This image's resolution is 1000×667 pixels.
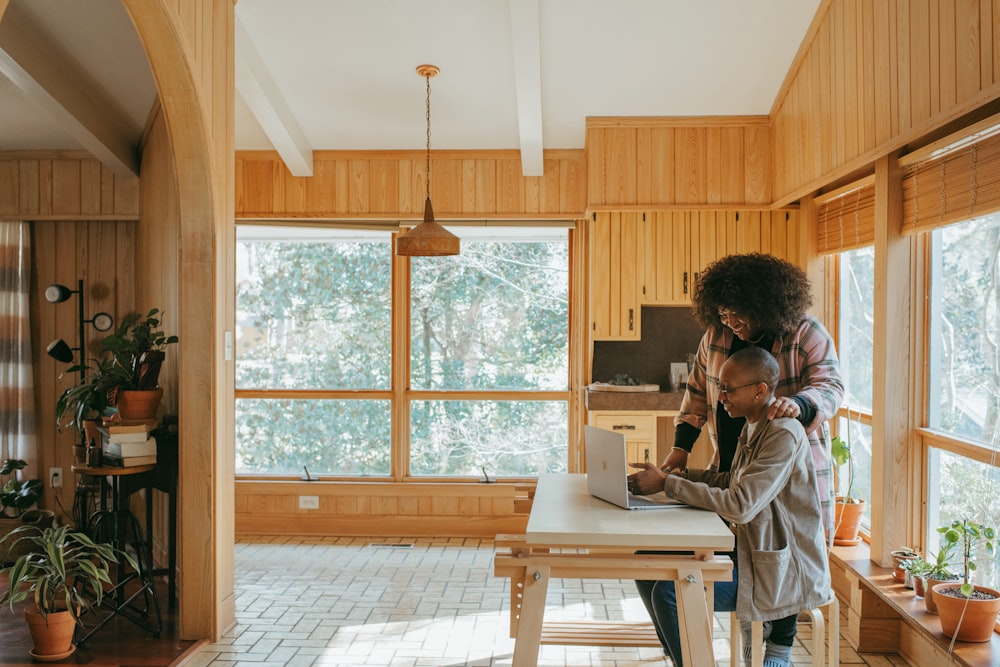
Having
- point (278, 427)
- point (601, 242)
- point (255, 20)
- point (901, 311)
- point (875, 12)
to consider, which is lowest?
point (278, 427)

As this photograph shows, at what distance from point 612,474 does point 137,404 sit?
2490mm

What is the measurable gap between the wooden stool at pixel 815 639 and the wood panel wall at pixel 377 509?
2.75 metres

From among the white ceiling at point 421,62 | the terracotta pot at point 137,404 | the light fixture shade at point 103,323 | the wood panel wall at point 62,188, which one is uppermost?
the white ceiling at point 421,62

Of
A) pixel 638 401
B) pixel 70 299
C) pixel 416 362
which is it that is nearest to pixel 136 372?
pixel 70 299

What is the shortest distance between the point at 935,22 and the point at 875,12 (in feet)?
1.99

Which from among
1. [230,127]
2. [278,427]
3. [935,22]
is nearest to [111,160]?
[230,127]

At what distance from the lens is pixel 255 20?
4281 millimetres

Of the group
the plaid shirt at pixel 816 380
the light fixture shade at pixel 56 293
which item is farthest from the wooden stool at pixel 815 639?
the light fixture shade at pixel 56 293

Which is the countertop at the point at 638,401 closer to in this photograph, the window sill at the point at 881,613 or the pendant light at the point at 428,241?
the window sill at the point at 881,613

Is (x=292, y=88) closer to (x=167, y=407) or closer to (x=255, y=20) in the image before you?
(x=255, y=20)

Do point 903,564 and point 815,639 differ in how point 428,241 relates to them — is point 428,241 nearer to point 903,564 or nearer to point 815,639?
point 815,639

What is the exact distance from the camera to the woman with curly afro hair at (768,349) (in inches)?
111

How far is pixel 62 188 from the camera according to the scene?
17.7 ft

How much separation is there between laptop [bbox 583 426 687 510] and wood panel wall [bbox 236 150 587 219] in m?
3.17
